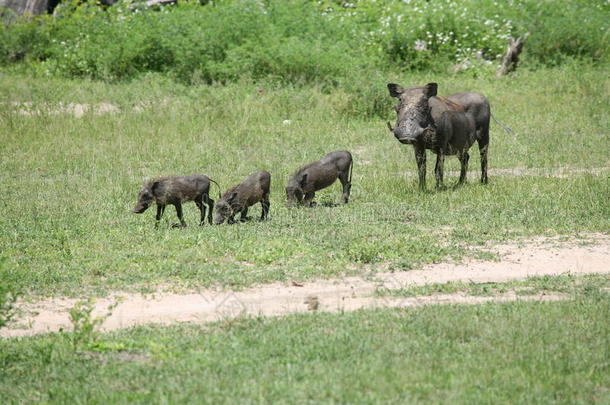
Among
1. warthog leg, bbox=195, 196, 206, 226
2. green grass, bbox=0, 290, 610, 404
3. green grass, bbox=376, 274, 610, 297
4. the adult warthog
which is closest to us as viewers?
green grass, bbox=0, 290, 610, 404

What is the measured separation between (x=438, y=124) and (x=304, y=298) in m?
5.36

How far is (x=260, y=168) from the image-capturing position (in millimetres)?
14680

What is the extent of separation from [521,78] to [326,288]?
14.8 metres

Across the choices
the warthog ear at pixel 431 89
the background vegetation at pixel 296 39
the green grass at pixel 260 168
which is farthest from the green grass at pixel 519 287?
the background vegetation at pixel 296 39

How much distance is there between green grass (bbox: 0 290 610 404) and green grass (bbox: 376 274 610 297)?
0.58 metres

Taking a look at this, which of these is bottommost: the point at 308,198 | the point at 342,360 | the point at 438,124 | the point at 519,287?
the point at 308,198

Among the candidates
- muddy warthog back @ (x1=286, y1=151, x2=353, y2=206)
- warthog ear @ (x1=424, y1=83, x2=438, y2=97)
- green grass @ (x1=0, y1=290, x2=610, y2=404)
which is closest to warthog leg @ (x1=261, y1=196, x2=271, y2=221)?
muddy warthog back @ (x1=286, y1=151, x2=353, y2=206)

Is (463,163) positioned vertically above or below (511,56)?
above

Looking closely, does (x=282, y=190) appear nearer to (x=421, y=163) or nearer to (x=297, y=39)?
(x=421, y=163)

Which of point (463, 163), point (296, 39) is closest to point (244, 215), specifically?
point (463, 163)

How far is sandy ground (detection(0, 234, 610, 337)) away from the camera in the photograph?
25.2 feet

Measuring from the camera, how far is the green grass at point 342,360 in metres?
5.84

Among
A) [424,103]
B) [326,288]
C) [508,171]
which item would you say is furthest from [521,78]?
[326,288]

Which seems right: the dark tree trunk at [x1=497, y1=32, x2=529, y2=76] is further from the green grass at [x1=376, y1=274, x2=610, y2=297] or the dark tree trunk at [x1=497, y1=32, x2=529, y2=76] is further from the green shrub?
the green grass at [x1=376, y1=274, x2=610, y2=297]
